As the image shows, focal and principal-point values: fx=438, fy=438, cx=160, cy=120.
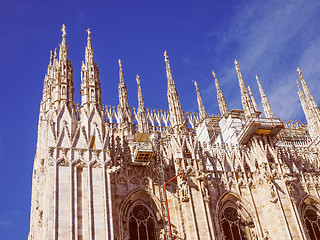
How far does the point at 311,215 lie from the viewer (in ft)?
105

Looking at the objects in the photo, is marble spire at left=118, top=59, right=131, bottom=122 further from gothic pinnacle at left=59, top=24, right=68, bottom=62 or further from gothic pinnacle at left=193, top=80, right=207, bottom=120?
gothic pinnacle at left=59, top=24, right=68, bottom=62

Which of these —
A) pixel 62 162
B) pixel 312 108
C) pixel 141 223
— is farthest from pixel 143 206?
pixel 312 108

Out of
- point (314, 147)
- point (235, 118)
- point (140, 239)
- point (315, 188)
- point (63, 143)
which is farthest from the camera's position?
point (235, 118)

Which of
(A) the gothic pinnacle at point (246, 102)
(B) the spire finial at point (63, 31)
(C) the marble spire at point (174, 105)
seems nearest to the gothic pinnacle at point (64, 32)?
(B) the spire finial at point (63, 31)

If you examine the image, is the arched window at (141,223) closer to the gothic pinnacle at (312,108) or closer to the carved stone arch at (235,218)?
the carved stone arch at (235,218)

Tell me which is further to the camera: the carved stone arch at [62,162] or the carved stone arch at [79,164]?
the carved stone arch at [79,164]

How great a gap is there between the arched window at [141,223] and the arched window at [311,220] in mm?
11292

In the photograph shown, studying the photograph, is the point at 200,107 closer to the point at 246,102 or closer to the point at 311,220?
the point at 246,102

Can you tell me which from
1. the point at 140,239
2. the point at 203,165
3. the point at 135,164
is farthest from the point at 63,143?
the point at 203,165

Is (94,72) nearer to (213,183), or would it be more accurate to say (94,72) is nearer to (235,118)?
(213,183)

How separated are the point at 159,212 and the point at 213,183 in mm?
4657

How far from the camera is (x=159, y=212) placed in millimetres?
28109

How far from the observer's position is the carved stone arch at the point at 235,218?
29438 millimetres

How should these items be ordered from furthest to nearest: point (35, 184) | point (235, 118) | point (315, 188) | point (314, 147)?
point (235, 118) < point (314, 147) < point (35, 184) < point (315, 188)
